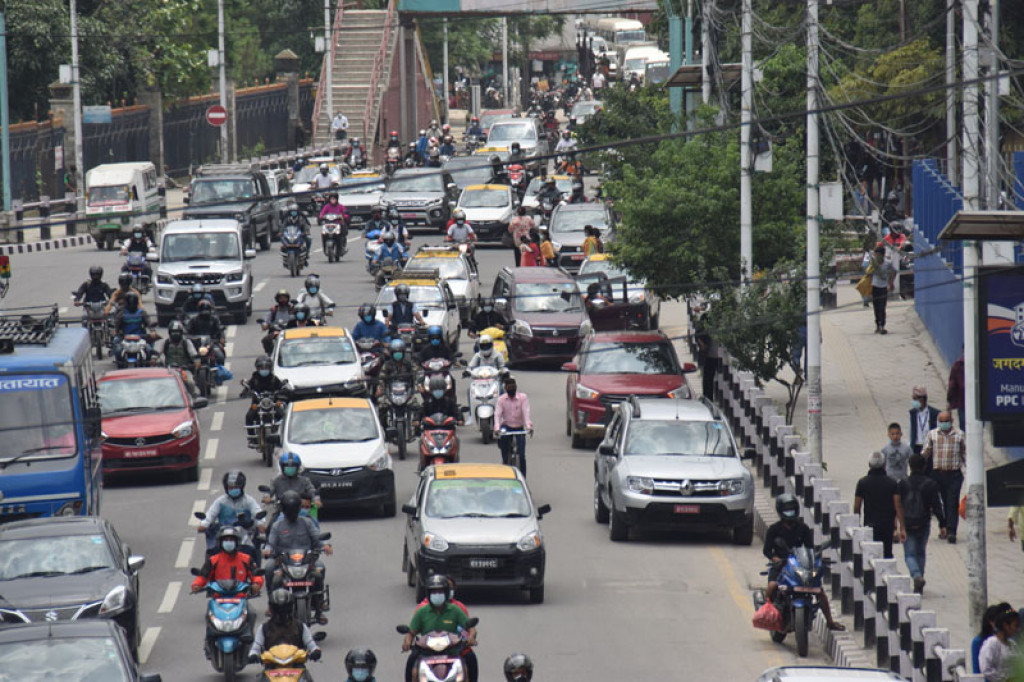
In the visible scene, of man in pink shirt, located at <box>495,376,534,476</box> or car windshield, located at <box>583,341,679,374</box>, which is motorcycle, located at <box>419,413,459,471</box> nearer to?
man in pink shirt, located at <box>495,376,534,476</box>

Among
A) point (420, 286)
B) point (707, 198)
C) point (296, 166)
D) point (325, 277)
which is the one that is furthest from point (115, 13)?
point (707, 198)

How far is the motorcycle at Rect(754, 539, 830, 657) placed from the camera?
1820 cm

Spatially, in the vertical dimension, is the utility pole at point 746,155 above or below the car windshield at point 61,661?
above

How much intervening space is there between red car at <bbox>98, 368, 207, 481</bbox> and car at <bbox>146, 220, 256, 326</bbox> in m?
10.6

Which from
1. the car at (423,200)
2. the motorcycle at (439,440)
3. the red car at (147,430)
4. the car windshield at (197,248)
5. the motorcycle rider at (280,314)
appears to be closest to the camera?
the motorcycle at (439,440)

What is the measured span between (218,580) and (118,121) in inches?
1993

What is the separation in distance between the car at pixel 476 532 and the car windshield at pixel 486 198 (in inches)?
1202

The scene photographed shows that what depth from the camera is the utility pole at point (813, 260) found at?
77.0 feet

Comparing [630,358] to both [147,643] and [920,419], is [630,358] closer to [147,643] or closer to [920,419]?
[920,419]

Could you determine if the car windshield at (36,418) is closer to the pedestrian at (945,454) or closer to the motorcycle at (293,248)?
the pedestrian at (945,454)

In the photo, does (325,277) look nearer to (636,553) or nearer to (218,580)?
(636,553)

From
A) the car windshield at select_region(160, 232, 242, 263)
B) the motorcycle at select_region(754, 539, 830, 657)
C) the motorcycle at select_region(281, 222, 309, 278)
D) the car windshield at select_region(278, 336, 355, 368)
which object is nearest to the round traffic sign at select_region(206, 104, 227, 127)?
the motorcycle at select_region(281, 222, 309, 278)

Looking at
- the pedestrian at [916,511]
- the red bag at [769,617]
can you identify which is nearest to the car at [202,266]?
the pedestrian at [916,511]

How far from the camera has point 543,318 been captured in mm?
34938
